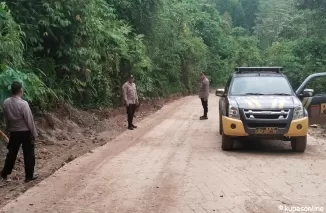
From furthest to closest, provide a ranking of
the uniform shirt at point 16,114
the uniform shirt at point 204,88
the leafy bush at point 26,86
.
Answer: the uniform shirt at point 204,88
the leafy bush at point 26,86
the uniform shirt at point 16,114

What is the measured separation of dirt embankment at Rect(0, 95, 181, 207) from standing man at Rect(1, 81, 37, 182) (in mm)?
448

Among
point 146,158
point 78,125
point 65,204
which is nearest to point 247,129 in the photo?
point 146,158

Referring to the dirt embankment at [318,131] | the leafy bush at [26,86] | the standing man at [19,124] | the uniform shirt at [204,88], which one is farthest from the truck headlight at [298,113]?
the uniform shirt at [204,88]

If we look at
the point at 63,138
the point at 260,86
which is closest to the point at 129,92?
the point at 63,138

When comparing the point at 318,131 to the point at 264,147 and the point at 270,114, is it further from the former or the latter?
the point at 270,114

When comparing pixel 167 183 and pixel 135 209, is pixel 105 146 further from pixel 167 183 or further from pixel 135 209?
pixel 135 209

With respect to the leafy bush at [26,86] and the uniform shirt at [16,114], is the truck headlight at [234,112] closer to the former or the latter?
the leafy bush at [26,86]

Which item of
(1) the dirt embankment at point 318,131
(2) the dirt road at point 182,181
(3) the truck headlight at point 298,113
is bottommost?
(1) the dirt embankment at point 318,131

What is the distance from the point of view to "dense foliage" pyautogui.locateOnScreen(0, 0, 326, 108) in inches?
461

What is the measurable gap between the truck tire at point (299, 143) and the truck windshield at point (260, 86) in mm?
1389

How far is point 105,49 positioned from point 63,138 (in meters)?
7.28

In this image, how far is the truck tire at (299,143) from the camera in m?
10.2

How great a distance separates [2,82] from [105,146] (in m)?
3.33

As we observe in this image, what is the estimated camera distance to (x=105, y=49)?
18.8m
